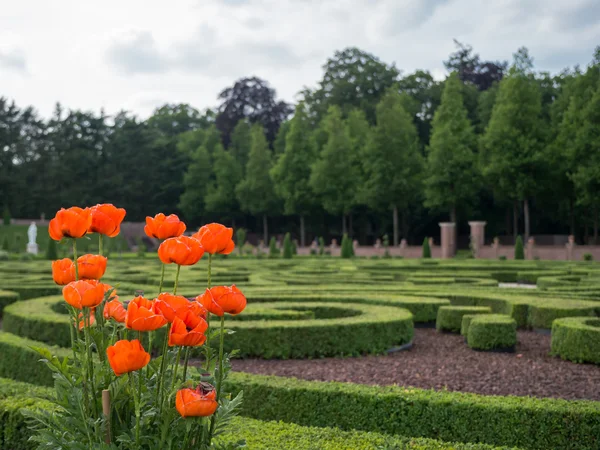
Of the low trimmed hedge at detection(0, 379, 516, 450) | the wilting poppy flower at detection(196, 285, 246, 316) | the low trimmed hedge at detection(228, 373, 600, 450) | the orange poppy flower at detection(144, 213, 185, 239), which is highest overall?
the orange poppy flower at detection(144, 213, 185, 239)

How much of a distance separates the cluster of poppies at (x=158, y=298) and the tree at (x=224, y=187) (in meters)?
47.6

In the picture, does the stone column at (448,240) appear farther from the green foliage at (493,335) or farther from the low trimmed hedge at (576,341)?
the low trimmed hedge at (576,341)

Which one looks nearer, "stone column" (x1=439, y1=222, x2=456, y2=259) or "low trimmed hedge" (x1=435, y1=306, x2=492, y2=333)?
"low trimmed hedge" (x1=435, y1=306, x2=492, y2=333)

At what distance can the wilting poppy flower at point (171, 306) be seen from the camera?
7.52 ft

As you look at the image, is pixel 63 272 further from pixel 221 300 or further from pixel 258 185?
pixel 258 185

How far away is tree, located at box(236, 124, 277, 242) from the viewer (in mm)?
47281

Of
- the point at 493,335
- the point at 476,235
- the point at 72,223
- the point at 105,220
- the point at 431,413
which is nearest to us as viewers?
the point at 72,223

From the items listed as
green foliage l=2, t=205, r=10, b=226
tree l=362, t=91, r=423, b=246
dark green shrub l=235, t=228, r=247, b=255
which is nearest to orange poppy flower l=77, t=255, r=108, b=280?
dark green shrub l=235, t=228, r=247, b=255

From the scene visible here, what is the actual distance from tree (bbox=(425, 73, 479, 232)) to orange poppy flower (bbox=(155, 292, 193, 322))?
3437 cm

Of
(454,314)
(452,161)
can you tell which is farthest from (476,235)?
(454,314)

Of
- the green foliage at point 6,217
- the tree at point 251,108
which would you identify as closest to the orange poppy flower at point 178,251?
the green foliage at point 6,217

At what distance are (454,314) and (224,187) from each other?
4214 centimetres

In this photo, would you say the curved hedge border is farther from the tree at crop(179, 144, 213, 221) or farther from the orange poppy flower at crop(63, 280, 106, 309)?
the tree at crop(179, 144, 213, 221)

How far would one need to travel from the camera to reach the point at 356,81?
164 ft
